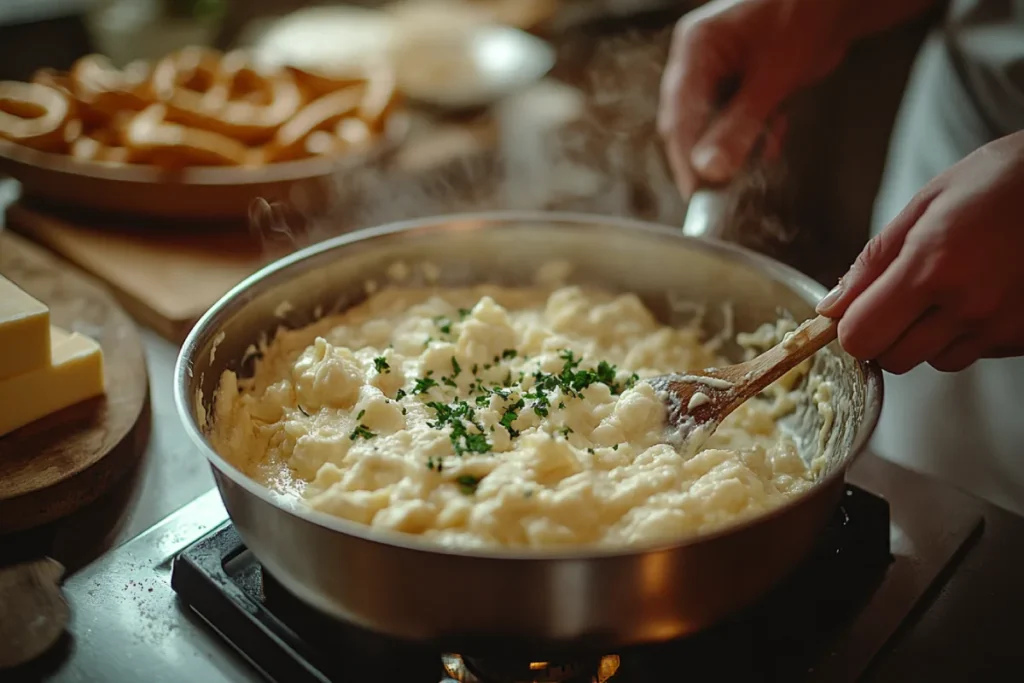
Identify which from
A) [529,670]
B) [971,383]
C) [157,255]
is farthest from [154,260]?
[971,383]

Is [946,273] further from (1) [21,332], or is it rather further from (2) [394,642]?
(1) [21,332]

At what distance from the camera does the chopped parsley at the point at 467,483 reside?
982 mm

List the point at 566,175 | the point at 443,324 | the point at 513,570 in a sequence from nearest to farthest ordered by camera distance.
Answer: the point at 513,570
the point at 443,324
the point at 566,175

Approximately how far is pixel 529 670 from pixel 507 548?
5.9 inches

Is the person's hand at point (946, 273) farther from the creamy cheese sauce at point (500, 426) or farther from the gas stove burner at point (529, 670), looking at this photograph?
the gas stove burner at point (529, 670)

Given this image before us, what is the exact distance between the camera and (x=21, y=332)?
3.92ft

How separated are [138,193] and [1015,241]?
158 cm

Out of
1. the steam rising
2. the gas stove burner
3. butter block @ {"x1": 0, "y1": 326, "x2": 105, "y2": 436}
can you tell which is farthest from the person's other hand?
butter block @ {"x1": 0, "y1": 326, "x2": 105, "y2": 436}

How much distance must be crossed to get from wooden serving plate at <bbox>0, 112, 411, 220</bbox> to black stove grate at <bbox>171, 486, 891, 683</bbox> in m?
0.94

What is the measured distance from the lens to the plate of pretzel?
1870mm

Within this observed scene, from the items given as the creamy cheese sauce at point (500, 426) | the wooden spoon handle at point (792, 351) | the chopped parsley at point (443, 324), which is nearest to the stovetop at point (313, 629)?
the creamy cheese sauce at point (500, 426)

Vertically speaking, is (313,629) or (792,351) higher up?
(792,351)

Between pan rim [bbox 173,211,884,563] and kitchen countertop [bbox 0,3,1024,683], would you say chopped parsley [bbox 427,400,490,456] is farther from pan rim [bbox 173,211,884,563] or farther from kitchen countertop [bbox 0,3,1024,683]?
kitchen countertop [bbox 0,3,1024,683]

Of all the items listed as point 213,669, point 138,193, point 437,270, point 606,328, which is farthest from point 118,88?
point 213,669
